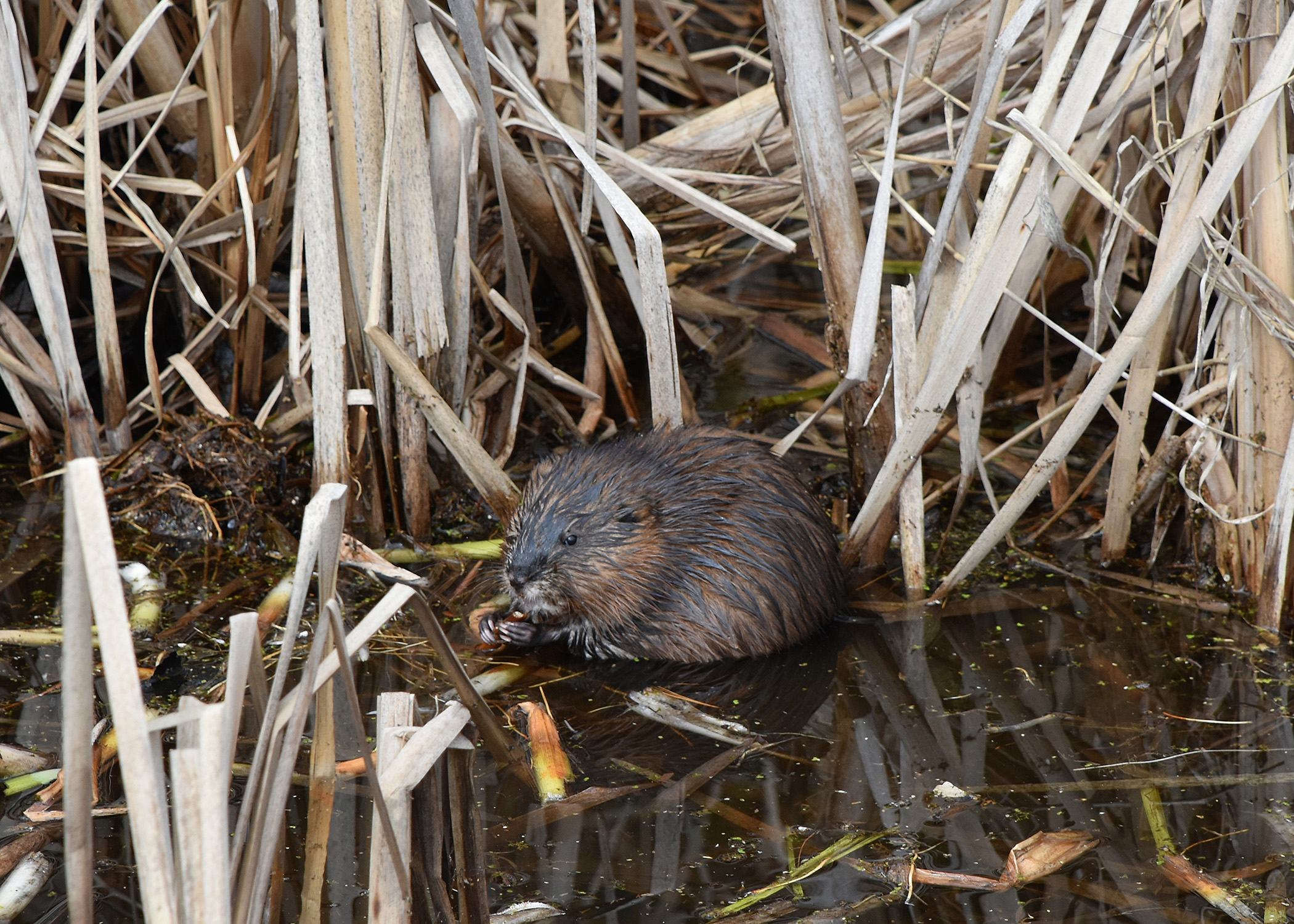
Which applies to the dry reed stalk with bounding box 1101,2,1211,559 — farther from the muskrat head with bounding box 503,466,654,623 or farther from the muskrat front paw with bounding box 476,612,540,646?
the muskrat front paw with bounding box 476,612,540,646

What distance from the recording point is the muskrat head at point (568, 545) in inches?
122

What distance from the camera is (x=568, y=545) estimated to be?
10.3 feet

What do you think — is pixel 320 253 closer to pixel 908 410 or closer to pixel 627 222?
pixel 627 222

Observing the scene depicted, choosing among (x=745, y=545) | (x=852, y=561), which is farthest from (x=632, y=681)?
(x=852, y=561)

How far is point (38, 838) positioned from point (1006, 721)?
212 centimetres

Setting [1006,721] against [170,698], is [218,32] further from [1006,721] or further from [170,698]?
[1006,721]

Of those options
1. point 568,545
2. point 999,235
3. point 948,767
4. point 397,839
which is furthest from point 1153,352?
point 397,839

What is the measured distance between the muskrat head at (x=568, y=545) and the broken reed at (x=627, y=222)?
39cm

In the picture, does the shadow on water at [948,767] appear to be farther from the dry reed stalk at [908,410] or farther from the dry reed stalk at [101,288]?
the dry reed stalk at [101,288]

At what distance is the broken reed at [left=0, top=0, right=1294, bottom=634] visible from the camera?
2.90m

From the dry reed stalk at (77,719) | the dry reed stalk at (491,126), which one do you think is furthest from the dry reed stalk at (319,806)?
the dry reed stalk at (491,126)

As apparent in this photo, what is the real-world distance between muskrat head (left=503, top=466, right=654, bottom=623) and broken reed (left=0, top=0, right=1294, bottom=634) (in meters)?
0.39

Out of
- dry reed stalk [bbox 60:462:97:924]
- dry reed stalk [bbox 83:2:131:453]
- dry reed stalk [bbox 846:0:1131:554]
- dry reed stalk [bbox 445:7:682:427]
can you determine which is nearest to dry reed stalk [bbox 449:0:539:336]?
dry reed stalk [bbox 445:7:682:427]

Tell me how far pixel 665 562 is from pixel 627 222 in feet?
3.01
